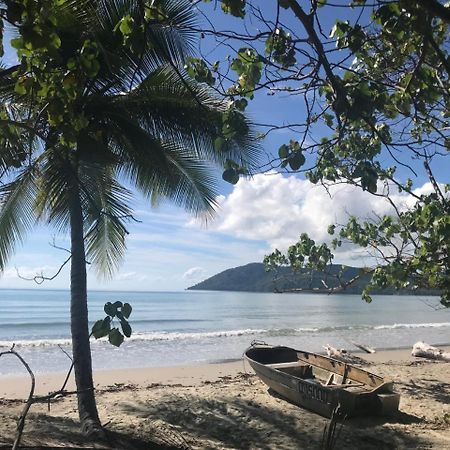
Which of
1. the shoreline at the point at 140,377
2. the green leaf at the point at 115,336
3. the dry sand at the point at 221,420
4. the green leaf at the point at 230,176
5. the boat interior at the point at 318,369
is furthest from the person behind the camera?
the shoreline at the point at 140,377

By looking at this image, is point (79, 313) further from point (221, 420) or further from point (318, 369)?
point (318, 369)

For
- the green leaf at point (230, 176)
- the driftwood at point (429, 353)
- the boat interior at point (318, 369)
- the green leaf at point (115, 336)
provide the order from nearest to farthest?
the green leaf at point (115, 336), the green leaf at point (230, 176), the boat interior at point (318, 369), the driftwood at point (429, 353)

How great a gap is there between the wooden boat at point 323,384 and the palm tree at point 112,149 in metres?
3.68

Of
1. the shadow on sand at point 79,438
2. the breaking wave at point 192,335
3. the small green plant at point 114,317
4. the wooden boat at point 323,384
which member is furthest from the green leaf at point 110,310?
the breaking wave at point 192,335

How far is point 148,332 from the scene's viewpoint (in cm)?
2762

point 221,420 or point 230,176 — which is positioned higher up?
point 230,176

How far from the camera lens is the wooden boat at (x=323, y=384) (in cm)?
864

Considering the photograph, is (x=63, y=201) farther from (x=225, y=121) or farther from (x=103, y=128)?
(x=225, y=121)

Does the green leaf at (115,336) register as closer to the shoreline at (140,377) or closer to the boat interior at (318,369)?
the boat interior at (318,369)

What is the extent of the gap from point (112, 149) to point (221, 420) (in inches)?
189

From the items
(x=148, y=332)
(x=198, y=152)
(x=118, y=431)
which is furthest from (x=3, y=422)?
(x=148, y=332)

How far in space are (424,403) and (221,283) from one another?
322ft

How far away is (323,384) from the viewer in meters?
10.3

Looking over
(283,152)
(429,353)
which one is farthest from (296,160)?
(429,353)
